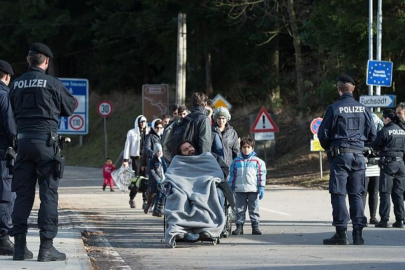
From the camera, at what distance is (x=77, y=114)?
23.3 m

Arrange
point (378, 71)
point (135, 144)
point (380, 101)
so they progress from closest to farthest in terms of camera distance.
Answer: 1. point (135, 144)
2. point (380, 101)
3. point (378, 71)

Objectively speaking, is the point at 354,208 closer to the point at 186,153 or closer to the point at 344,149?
the point at 344,149

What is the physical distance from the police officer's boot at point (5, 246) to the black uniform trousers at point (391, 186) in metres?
6.40

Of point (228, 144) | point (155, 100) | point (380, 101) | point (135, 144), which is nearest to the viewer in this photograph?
point (228, 144)

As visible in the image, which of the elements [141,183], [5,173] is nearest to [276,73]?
[141,183]

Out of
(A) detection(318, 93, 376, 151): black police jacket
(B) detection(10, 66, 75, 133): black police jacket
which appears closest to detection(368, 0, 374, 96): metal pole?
(A) detection(318, 93, 376, 151): black police jacket

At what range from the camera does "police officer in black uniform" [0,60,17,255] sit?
10352 mm

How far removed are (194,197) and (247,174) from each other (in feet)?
6.67

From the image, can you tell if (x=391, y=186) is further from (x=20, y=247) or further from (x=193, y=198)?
(x=20, y=247)

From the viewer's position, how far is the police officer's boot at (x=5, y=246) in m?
10.5

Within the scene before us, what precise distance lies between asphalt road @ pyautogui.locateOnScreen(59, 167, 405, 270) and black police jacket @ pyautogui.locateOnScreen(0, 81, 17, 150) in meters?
1.62

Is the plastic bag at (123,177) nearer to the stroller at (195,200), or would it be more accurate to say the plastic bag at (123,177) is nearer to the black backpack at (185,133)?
the black backpack at (185,133)

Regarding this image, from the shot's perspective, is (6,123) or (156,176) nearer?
(6,123)

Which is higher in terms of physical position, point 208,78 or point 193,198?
point 208,78
